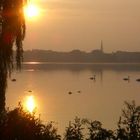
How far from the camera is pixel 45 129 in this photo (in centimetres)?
988

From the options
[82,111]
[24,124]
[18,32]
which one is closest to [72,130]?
[24,124]

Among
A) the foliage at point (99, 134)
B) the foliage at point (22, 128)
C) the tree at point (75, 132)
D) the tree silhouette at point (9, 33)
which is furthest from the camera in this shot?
the tree silhouette at point (9, 33)

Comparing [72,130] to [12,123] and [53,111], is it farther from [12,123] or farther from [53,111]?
[53,111]

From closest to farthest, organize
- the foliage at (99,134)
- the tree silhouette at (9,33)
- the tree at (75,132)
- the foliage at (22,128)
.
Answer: the foliage at (22,128) → the foliage at (99,134) → the tree at (75,132) → the tree silhouette at (9,33)

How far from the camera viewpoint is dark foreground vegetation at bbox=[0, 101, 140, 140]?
8.80 metres

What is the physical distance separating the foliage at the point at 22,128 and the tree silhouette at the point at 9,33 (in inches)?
74.1

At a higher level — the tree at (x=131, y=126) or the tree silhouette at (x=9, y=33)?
the tree silhouette at (x=9, y=33)

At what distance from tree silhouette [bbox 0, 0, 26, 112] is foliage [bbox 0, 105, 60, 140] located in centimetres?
188

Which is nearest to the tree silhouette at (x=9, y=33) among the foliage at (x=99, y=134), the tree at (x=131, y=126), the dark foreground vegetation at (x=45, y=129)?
the dark foreground vegetation at (x=45, y=129)

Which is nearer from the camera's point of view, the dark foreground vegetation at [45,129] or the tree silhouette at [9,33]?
the dark foreground vegetation at [45,129]

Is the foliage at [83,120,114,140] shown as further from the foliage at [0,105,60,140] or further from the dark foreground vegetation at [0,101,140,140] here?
the foliage at [0,105,60,140]

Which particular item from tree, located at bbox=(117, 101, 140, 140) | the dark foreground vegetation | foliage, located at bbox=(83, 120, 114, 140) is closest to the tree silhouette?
the dark foreground vegetation

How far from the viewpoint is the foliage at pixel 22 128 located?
8.73 metres

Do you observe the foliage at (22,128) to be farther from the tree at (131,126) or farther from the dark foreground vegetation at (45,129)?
the tree at (131,126)
